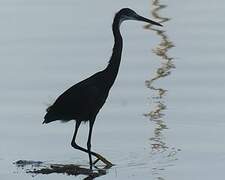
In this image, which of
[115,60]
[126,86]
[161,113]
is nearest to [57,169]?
[115,60]

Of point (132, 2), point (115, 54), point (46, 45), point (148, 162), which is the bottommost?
point (148, 162)

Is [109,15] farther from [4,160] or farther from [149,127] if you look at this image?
[4,160]

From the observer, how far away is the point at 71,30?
1496cm

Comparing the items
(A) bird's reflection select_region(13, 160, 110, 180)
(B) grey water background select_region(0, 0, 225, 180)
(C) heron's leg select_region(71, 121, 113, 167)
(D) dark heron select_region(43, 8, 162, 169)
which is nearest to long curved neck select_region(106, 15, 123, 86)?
(D) dark heron select_region(43, 8, 162, 169)

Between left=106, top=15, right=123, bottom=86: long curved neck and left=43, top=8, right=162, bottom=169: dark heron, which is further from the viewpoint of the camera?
left=106, top=15, right=123, bottom=86: long curved neck

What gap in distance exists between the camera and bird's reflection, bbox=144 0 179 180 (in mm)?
9552

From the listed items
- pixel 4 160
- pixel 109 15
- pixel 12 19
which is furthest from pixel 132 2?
pixel 4 160

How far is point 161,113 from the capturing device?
11.0 meters

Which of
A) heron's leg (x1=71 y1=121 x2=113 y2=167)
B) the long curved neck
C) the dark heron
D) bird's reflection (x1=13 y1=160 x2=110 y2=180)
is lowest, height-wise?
bird's reflection (x1=13 y1=160 x2=110 y2=180)

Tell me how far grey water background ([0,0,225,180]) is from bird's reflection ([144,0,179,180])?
0.02 meters

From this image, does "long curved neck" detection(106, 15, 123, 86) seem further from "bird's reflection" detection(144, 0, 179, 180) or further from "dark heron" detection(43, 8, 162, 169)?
"bird's reflection" detection(144, 0, 179, 180)

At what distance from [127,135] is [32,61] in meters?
3.18

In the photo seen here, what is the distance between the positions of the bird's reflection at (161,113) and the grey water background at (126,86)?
0.02m

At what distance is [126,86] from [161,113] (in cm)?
112
